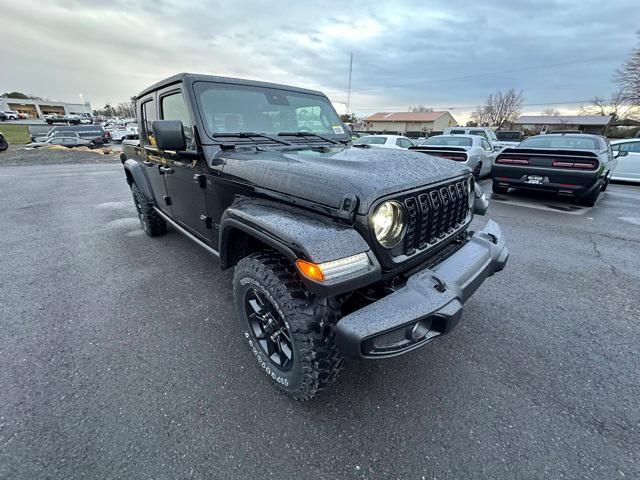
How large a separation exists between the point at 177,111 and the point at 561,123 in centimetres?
7962

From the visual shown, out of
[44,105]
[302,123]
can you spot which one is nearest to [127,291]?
[302,123]

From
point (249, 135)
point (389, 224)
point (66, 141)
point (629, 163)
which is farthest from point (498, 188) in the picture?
point (66, 141)

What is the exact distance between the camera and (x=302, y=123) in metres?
2.95

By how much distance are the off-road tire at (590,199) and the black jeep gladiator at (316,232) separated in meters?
5.67

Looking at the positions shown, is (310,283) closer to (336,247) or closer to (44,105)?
(336,247)

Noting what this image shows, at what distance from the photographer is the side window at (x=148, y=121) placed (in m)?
3.36

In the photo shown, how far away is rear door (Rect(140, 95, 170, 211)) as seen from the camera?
3420 millimetres

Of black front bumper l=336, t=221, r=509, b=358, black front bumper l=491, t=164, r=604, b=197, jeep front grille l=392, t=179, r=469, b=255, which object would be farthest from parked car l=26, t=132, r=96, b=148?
black front bumper l=336, t=221, r=509, b=358

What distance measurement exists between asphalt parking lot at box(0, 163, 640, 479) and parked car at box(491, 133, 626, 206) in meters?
3.39

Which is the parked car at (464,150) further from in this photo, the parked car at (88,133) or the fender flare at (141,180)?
the parked car at (88,133)

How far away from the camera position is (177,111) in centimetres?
274

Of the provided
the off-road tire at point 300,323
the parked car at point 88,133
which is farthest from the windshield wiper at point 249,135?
the parked car at point 88,133

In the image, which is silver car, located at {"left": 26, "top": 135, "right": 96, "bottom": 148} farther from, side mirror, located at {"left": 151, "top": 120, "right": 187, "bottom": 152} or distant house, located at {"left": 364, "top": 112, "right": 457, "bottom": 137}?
distant house, located at {"left": 364, "top": 112, "right": 457, "bottom": 137}

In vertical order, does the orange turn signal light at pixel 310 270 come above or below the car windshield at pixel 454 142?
below
